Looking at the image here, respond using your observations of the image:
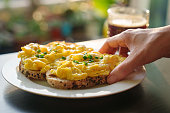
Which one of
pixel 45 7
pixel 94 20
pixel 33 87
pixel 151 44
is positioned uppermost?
pixel 151 44

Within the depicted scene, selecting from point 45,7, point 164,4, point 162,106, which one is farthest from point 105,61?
point 45,7

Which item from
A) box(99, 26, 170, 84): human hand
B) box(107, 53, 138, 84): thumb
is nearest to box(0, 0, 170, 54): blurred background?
box(99, 26, 170, 84): human hand

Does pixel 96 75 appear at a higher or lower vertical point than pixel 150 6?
higher

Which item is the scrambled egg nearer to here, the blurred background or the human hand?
the human hand

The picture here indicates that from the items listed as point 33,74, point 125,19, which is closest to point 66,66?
point 33,74

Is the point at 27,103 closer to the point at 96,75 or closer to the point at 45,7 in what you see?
the point at 96,75
